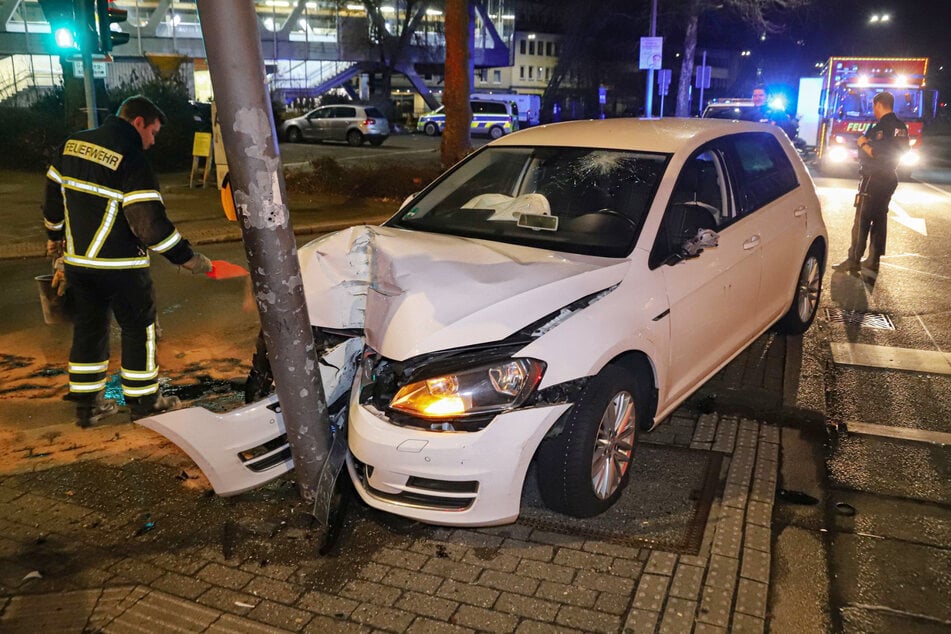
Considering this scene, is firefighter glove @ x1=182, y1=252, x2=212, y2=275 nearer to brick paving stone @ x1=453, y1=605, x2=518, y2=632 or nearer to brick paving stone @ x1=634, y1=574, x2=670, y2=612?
brick paving stone @ x1=453, y1=605, x2=518, y2=632

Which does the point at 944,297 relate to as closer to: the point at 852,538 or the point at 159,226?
the point at 852,538

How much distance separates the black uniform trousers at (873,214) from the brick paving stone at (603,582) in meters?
7.25

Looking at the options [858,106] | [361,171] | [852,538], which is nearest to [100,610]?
[852,538]

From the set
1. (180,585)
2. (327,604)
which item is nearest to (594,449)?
(327,604)

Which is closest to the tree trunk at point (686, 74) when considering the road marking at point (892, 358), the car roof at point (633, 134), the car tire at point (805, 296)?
the car tire at point (805, 296)

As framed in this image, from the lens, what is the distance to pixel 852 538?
12.3ft

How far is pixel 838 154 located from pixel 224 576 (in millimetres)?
22056

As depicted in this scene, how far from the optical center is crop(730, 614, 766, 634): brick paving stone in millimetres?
3088

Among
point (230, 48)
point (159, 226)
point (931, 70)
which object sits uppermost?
point (931, 70)

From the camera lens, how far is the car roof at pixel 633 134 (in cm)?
490

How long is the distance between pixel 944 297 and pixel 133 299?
739 cm

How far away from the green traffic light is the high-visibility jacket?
4.38m

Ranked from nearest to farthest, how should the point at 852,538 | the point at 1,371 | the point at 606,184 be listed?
the point at 852,538 < the point at 606,184 < the point at 1,371

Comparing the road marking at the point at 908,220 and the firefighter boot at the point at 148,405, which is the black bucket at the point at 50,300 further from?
the road marking at the point at 908,220
